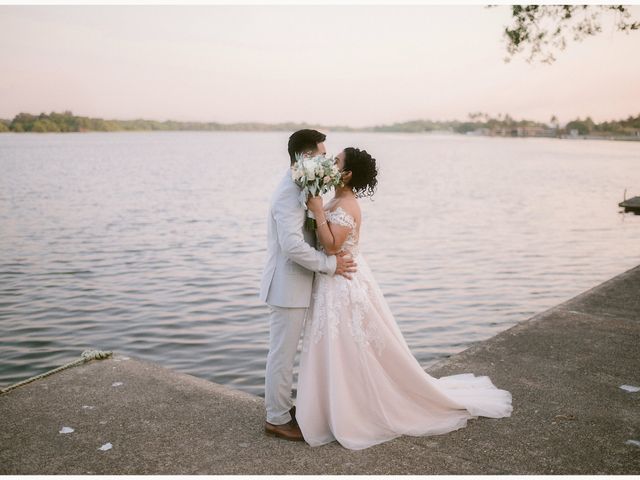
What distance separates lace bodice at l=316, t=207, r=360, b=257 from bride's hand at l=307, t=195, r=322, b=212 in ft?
0.95

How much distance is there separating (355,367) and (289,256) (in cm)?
106

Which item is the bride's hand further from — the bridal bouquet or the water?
the water

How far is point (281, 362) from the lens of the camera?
15.4ft

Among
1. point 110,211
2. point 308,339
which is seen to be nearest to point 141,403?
point 308,339

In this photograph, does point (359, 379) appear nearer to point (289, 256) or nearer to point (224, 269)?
point (289, 256)

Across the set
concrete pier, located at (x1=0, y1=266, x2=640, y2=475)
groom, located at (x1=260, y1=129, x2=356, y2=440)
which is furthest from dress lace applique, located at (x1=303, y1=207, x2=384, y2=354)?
concrete pier, located at (x1=0, y1=266, x2=640, y2=475)

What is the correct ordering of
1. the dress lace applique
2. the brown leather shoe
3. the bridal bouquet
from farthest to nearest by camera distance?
the dress lace applique
the brown leather shoe
the bridal bouquet

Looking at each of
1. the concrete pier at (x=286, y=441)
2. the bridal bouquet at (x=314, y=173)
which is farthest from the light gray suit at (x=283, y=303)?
the concrete pier at (x=286, y=441)

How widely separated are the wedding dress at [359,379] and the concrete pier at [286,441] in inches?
4.8

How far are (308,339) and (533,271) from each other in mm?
11881

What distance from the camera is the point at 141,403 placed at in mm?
5301

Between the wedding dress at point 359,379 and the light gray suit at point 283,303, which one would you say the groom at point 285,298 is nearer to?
the light gray suit at point 283,303

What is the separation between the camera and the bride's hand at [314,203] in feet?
14.9

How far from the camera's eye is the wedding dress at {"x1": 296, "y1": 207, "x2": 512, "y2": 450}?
4652 millimetres
